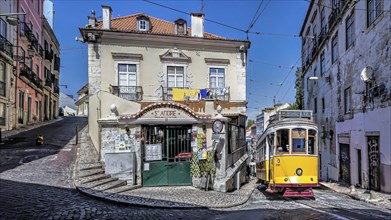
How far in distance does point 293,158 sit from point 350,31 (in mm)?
10239

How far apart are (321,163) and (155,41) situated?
50.5ft

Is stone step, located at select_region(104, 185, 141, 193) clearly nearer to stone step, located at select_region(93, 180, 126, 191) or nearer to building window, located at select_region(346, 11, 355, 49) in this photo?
stone step, located at select_region(93, 180, 126, 191)

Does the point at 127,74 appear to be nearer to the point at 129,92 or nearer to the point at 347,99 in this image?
→ the point at 129,92

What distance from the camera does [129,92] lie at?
2377 cm

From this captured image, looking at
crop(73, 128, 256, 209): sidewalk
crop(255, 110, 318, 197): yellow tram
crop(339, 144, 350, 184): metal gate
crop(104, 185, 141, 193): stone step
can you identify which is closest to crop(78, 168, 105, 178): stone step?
crop(73, 128, 256, 209): sidewalk

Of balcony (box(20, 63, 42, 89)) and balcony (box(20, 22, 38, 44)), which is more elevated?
balcony (box(20, 22, 38, 44))

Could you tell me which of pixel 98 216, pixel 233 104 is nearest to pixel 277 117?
pixel 98 216

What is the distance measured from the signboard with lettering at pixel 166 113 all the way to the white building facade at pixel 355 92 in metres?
8.09

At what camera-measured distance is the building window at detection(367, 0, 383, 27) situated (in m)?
14.1

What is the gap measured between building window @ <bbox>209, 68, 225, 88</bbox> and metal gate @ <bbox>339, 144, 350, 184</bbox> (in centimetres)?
1022

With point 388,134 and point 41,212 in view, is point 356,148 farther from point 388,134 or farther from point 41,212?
point 41,212

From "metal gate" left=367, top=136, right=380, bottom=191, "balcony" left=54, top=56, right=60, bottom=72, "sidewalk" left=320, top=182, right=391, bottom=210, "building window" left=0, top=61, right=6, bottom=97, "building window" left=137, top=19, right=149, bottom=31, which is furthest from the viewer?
"balcony" left=54, top=56, right=60, bottom=72

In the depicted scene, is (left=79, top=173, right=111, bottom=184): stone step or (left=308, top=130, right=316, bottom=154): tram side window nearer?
(left=79, top=173, right=111, bottom=184): stone step

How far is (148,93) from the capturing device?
24.4 meters
